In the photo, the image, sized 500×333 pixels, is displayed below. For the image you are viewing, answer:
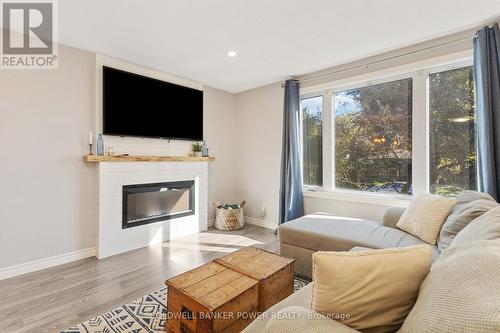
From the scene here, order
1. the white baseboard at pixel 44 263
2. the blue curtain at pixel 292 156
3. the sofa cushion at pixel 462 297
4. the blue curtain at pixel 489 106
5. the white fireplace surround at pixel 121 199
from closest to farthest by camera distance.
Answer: the sofa cushion at pixel 462 297, the blue curtain at pixel 489 106, the white baseboard at pixel 44 263, the white fireplace surround at pixel 121 199, the blue curtain at pixel 292 156

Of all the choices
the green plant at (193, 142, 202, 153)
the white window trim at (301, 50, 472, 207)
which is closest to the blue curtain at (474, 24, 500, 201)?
the white window trim at (301, 50, 472, 207)

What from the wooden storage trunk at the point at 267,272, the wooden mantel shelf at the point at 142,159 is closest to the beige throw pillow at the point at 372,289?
the wooden storage trunk at the point at 267,272

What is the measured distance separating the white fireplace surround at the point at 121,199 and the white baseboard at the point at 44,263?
17 cm

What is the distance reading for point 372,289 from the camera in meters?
0.83

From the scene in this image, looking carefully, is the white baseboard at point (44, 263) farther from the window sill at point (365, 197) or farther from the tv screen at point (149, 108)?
the window sill at point (365, 197)

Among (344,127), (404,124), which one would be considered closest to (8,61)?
(344,127)

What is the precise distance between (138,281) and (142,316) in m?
0.58

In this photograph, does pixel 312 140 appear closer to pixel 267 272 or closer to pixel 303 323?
pixel 267 272

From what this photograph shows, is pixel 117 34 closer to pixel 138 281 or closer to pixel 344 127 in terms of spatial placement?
pixel 138 281

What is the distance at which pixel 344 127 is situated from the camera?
345cm

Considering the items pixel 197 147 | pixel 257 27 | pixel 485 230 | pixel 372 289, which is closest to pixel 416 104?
pixel 257 27

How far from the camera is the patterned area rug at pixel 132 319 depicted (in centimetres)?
168

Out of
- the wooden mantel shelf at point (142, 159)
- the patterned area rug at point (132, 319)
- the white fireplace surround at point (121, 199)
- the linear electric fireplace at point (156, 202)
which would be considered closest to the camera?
the patterned area rug at point (132, 319)

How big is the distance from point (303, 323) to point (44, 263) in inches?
118
